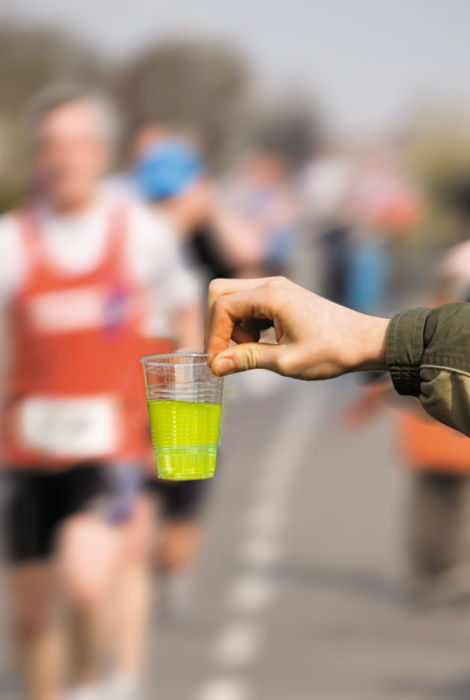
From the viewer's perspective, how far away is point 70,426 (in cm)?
556

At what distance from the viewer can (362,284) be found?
75.8 feet

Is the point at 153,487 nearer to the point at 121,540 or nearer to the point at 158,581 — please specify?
the point at 121,540

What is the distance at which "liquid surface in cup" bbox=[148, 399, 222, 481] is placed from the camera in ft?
8.23

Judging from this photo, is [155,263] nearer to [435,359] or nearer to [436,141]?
[435,359]

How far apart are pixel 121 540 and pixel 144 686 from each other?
1.19 meters

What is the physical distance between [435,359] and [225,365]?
29cm

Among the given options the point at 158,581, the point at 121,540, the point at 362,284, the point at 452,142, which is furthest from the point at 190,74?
the point at 452,142

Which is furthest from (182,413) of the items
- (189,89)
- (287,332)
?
(189,89)

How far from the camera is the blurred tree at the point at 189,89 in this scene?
784 centimetres

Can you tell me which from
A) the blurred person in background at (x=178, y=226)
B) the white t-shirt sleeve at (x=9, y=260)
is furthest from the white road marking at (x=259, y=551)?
the white t-shirt sleeve at (x=9, y=260)

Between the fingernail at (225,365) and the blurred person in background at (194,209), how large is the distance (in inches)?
144

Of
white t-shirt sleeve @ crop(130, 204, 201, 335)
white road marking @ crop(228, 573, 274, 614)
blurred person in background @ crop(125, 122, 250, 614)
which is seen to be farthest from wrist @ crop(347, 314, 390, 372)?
white road marking @ crop(228, 573, 274, 614)

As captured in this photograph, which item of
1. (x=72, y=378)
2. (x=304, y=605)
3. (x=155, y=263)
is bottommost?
(x=304, y=605)

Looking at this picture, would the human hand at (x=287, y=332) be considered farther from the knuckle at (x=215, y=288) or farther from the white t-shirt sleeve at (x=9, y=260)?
the white t-shirt sleeve at (x=9, y=260)
